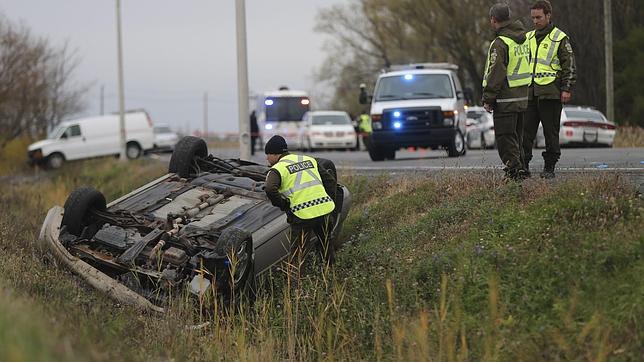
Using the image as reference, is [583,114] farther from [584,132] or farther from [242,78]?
[242,78]

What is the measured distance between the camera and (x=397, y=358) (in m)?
5.94

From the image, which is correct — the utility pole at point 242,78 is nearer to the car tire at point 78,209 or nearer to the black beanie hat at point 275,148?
the car tire at point 78,209

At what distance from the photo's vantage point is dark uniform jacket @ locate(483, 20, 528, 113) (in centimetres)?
889

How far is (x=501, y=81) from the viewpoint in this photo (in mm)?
8898

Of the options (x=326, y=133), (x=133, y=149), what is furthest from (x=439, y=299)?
(x=133, y=149)

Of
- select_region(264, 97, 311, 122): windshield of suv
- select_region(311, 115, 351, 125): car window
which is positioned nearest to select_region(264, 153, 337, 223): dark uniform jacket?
select_region(311, 115, 351, 125): car window

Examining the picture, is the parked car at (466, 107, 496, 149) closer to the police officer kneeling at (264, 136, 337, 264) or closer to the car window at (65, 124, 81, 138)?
the car window at (65, 124, 81, 138)

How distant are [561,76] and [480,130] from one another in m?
18.1

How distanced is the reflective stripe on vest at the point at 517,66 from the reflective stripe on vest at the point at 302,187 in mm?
2101

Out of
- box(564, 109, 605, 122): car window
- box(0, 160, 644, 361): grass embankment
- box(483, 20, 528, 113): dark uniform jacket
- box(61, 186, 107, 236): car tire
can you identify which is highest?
box(483, 20, 528, 113): dark uniform jacket

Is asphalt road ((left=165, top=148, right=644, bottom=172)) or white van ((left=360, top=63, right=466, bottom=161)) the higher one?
white van ((left=360, top=63, right=466, bottom=161))

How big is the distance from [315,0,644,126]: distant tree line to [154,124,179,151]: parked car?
1295cm

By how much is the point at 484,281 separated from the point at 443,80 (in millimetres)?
12145

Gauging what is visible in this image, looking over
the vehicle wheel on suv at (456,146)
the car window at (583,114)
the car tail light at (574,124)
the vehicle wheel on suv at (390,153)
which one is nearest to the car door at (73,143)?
the vehicle wheel on suv at (390,153)
